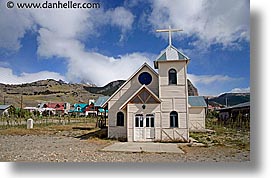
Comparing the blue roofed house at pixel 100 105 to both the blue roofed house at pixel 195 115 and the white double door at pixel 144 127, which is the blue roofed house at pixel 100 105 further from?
the blue roofed house at pixel 195 115

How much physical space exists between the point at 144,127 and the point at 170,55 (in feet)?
6.07

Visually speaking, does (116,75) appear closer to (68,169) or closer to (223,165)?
(68,169)

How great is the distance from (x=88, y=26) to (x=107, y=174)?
2.56 metres

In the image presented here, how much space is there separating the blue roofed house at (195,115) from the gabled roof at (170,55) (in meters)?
0.90

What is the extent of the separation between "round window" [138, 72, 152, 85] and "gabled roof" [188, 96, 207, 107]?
118 cm

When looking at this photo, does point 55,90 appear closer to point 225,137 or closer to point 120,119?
point 120,119

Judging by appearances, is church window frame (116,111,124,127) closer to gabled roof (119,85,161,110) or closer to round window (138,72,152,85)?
gabled roof (119,85,161,110)

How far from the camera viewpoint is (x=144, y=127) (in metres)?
6.75

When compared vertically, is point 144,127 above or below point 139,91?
below

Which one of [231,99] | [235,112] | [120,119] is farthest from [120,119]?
[231,99]

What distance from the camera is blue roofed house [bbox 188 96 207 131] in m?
6.02

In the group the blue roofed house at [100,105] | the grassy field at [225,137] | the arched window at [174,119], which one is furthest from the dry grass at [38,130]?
the grassy field at [225,137]

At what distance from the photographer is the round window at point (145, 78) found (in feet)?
23.2
